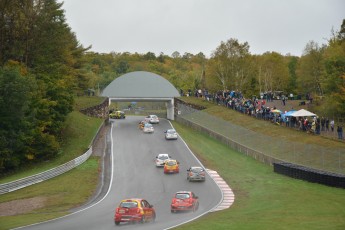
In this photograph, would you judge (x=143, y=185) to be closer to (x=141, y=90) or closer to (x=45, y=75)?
(x=45, y=75)

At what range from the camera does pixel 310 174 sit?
4428 cm

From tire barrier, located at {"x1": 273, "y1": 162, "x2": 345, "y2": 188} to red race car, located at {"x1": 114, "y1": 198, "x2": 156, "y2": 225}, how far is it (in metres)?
16.6

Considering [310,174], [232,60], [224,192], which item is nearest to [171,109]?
[232,60]

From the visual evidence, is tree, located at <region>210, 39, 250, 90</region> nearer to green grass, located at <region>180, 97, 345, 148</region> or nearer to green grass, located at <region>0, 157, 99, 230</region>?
green grass, located at <region>180, 97, 345, 148</region>

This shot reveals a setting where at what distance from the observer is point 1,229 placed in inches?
1086

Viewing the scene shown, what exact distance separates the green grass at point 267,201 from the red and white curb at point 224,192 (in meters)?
0.44

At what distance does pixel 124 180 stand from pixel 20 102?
1350 centimetres

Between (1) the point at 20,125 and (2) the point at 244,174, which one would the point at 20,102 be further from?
(2) the point at 244,174

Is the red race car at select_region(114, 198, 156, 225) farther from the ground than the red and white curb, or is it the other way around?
the red race car at select_region(114, 198, 156, 225)

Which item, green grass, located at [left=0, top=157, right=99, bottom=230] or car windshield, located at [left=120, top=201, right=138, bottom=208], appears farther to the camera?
green grass, located at [left=0, top=157, right=99, bottom=230]

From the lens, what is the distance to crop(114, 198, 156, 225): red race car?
96.3ft

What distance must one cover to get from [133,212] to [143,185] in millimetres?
16124

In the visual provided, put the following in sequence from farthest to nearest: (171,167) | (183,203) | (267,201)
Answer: (171,167)
(267,201)
(183,203)

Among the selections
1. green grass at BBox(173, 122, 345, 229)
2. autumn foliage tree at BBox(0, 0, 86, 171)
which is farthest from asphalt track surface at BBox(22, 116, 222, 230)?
autumn foliage tree at BBox(0, 0, 86, 171)
